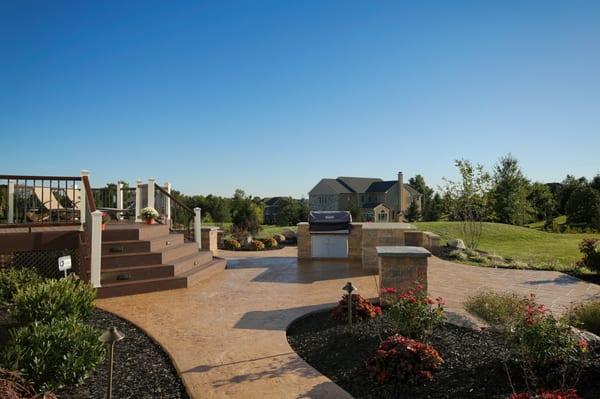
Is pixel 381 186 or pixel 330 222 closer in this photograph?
pixel 330 222

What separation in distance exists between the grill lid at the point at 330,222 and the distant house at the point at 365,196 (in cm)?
3347

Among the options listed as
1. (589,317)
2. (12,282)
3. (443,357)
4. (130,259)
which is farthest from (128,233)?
(589,317)

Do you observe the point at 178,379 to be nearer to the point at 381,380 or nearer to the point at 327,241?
the point at 381,380

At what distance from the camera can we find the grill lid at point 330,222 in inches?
439

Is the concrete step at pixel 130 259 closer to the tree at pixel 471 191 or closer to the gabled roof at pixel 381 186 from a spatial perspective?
the tree at pixel 471 191

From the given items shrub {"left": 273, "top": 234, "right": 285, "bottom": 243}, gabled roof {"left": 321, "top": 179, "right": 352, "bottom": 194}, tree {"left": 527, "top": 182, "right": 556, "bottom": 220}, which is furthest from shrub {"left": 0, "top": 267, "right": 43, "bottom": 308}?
gabled roof {"left": 321, "top": 179, "right": 352, "bottom": 194}

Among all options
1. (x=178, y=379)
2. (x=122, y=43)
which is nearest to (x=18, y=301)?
(x=178, y=379)

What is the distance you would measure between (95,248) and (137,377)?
13.7ft

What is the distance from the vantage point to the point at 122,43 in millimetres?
9797

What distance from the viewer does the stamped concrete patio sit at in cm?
357

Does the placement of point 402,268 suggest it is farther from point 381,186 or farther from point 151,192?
point 381,186

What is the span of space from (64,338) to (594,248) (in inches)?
461

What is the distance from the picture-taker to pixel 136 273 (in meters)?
7.61

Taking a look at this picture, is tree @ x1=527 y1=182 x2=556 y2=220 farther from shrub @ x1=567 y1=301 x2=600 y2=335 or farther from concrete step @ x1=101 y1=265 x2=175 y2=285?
concrete step @ x1=101 y1=265 x2=175 y2=285
